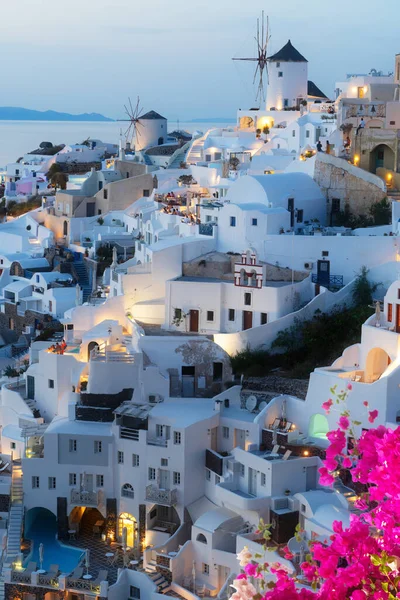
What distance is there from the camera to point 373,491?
9430mm

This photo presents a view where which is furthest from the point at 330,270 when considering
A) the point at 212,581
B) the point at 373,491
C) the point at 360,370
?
the point at 373,491

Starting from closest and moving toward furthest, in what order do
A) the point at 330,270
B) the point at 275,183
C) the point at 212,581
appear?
the point at 212,581
the point at 330,270
the point at 275,183

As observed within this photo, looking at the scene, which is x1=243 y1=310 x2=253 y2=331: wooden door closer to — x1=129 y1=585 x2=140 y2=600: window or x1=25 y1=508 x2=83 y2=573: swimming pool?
x1=25 y1=508 x2=83 y2=573: swimming pool

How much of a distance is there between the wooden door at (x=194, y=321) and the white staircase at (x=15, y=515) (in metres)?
5.51

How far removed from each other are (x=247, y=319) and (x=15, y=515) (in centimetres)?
748

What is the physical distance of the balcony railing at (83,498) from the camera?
25875 millimetres

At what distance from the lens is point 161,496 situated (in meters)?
24.9

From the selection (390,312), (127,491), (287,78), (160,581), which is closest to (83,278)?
(287,78)

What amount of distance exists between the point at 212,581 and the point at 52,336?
13.7m

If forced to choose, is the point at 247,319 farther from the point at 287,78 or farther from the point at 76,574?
the point at 287,78

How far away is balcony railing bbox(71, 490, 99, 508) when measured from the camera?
25.9m

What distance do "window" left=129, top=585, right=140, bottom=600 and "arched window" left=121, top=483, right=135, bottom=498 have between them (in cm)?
277

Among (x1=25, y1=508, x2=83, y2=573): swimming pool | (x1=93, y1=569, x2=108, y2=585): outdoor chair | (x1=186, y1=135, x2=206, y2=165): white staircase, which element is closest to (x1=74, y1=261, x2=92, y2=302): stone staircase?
(x1=186, y1=135, x2=206, y2=165): white staircase

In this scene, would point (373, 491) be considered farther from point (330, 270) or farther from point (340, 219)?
point (340, 219)
